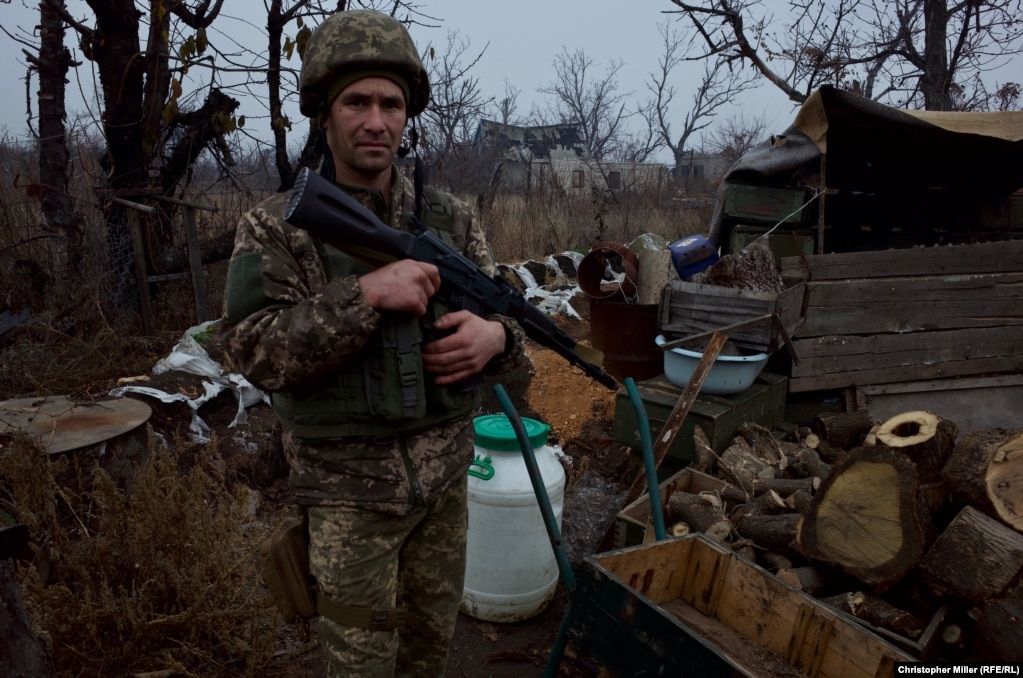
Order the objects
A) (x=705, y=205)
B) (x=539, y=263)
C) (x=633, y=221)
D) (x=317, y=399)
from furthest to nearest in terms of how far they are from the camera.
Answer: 1. (x=705, y=205)
2. (x=633, y=221)
3. (x=539, y=263)
4. (x=317, y=399)

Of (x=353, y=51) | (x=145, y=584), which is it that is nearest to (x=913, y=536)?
(x=353, y=51)

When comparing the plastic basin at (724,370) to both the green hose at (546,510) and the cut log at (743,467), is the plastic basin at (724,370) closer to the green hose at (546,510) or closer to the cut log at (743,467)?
the cut log at (743,467)

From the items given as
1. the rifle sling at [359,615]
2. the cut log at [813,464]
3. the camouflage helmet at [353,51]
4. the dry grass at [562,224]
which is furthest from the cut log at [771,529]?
the dry grass at [562,224]

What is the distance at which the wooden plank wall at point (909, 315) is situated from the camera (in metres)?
4.91

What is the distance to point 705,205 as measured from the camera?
16.6 meters

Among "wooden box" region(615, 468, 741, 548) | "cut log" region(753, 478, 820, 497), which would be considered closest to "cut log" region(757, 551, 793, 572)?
"cut log" region(753, 478, 820, 497)

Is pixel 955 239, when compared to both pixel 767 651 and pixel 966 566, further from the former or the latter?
pixel 767 651

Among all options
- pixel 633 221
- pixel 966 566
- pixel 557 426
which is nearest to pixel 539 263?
pixel 557 426

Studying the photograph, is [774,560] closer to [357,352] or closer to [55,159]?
[357,352]

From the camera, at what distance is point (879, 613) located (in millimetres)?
2486

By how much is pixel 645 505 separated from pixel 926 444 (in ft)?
4.65

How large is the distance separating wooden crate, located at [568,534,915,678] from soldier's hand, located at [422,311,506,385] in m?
0.71

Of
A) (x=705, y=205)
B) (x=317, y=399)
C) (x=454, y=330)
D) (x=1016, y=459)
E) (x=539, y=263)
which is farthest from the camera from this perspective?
(x=705, y=205)

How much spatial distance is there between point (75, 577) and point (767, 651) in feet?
8.84
